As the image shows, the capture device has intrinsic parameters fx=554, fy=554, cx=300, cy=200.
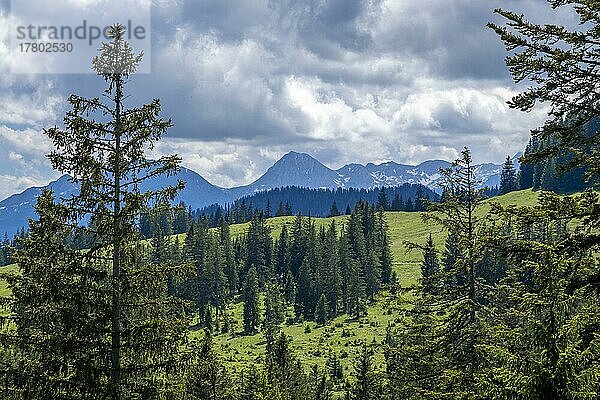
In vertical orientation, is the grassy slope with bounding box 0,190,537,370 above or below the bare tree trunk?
below

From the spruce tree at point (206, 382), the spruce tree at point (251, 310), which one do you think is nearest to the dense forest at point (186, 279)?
the spruce tree at point (206, 382)

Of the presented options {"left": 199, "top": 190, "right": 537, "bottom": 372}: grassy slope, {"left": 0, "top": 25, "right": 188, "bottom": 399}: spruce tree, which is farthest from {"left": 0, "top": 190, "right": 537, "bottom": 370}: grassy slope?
{"left": 0, "top": 25, "right": 188, "bottom": 399}: spruce tree

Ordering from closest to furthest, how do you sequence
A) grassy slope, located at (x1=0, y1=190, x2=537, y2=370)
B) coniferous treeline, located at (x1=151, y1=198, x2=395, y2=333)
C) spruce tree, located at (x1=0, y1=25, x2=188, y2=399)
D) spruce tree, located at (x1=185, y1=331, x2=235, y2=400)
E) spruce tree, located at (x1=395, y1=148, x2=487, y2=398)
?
spruce tree, located at (x1=0, y1=25, x2=188, y2=399), spruce tree, located at (x1=395, y1=148, x2=487, y2=398), spruce tree, located at (x1=185, y1=331, x2=235, y2=400), grassy slope, located at (x1=0, y1=190, x2=537, y2=370), coniferous treeline, located at (x1=151, y1=198, x2=395, y2=333)

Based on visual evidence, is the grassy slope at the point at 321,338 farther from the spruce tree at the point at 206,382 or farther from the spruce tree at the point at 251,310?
the spruce tree at the point at 206,382

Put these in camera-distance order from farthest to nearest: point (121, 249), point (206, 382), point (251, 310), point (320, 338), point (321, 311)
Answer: point (321, 311), point (251, 310), point (320, 338), point (206, 382), point (121, 249)

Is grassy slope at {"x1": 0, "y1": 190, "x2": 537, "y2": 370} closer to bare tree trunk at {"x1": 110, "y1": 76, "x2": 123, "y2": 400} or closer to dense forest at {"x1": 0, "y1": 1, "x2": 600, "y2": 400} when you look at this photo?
dense forest at {"x1": 0, "y1": 1, "x2": 600, "y2": 400}

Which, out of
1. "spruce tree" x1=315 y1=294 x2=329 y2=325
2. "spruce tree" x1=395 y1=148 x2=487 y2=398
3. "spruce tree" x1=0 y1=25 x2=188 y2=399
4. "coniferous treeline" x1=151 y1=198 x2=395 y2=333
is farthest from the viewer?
"coniferous treeline" x1=151 y1=198 x2=395 y2=333

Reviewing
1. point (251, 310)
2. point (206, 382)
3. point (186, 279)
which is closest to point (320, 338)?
point (251, 310)

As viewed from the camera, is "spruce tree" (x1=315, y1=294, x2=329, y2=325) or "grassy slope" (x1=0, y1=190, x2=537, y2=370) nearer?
"grassy slope" (x1=0, y1=190, x2=537, y2=370)

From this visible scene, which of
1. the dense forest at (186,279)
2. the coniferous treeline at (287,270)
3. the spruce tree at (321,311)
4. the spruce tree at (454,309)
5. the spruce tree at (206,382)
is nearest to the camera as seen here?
the dense forest at (186,279)

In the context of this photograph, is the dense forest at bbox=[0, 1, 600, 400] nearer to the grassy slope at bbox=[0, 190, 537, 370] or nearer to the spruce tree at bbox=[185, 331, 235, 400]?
the spruce tree at bbox=[185, 331, 235, 400]

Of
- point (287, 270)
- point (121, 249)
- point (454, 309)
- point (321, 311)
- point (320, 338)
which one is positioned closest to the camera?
point (121, 249)

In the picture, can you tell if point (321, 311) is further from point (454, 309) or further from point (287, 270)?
point (454, 309)

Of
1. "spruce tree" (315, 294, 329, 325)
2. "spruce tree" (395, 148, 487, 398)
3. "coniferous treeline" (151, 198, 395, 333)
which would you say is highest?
"spruce tree" (395, 148, 487, 398)
